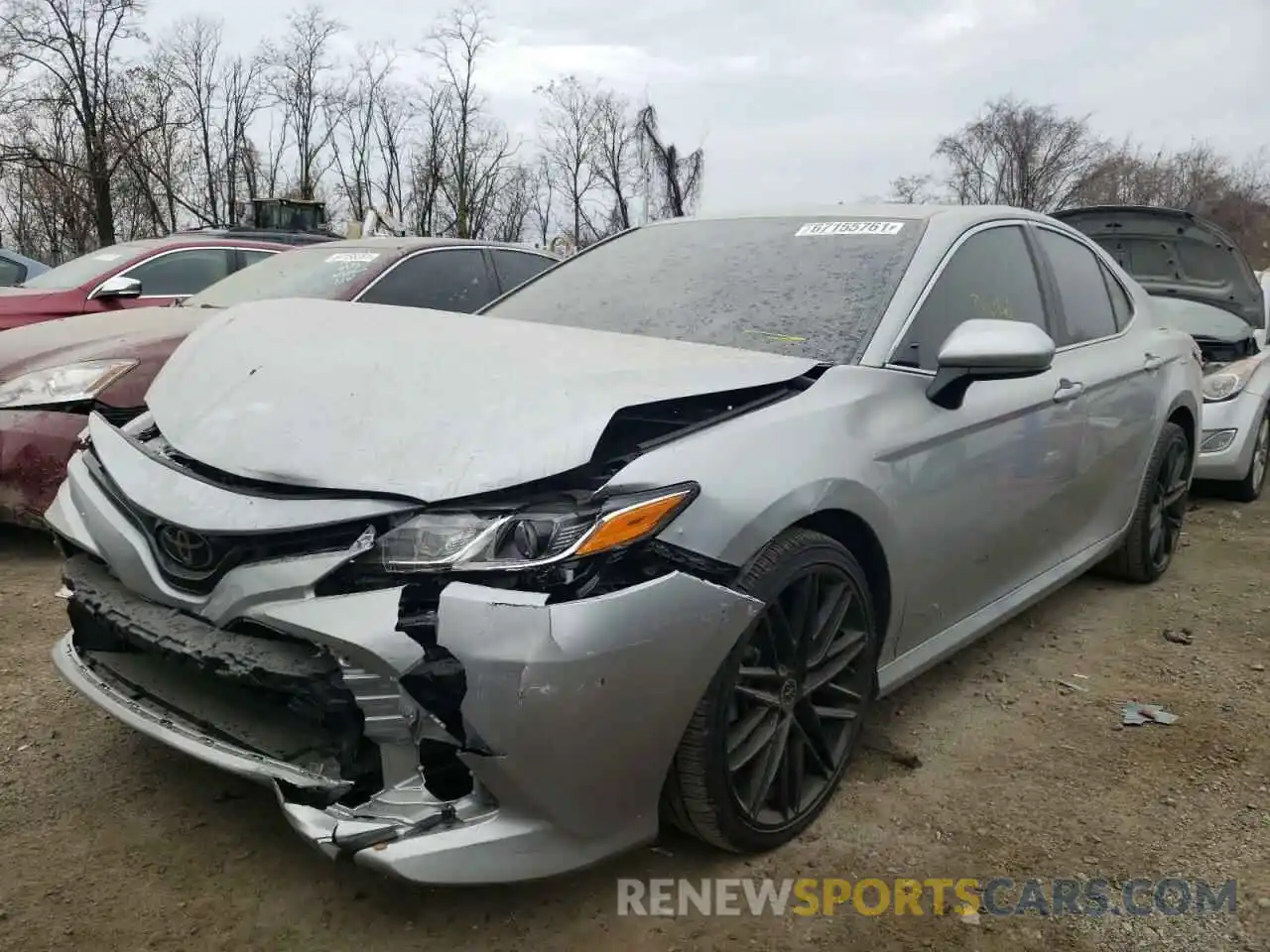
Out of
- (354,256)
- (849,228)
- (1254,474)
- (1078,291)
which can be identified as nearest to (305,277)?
(354,256)

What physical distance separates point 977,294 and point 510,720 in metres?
2.08

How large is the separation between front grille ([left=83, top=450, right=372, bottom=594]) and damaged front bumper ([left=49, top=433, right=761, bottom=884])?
1.2 inches

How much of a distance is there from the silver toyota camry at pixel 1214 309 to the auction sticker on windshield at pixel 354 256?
14.5 ft

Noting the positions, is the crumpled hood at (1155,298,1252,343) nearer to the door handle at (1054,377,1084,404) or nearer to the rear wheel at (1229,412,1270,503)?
the rear wheel at (1229,412,1270,503)

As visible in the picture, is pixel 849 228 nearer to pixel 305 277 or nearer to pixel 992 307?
pixel 992 307

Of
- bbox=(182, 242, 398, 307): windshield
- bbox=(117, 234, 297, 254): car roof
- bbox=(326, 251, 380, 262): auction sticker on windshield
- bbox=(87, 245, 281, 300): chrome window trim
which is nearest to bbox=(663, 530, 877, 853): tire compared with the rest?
bbox=(182, 242, 398, 307): windshield

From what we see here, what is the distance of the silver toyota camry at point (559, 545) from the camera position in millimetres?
1786

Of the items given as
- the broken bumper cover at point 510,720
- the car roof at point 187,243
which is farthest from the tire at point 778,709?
the car roof at point 187,243

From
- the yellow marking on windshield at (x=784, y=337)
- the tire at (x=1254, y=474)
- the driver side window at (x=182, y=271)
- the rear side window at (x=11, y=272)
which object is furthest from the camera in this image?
the rear side window at (x=11, y=272)

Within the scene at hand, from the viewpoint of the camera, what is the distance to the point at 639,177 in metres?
A: 34.2

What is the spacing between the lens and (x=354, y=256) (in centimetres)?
551

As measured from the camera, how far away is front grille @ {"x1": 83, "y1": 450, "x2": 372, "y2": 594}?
1870 mm

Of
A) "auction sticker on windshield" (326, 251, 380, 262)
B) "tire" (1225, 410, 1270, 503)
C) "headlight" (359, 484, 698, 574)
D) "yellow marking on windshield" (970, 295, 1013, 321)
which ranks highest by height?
"auction sticker on windshield" (326, 251, 380, 262)

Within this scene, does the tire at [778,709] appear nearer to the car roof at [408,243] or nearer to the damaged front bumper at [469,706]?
the damaged front bumper at [469,706]
